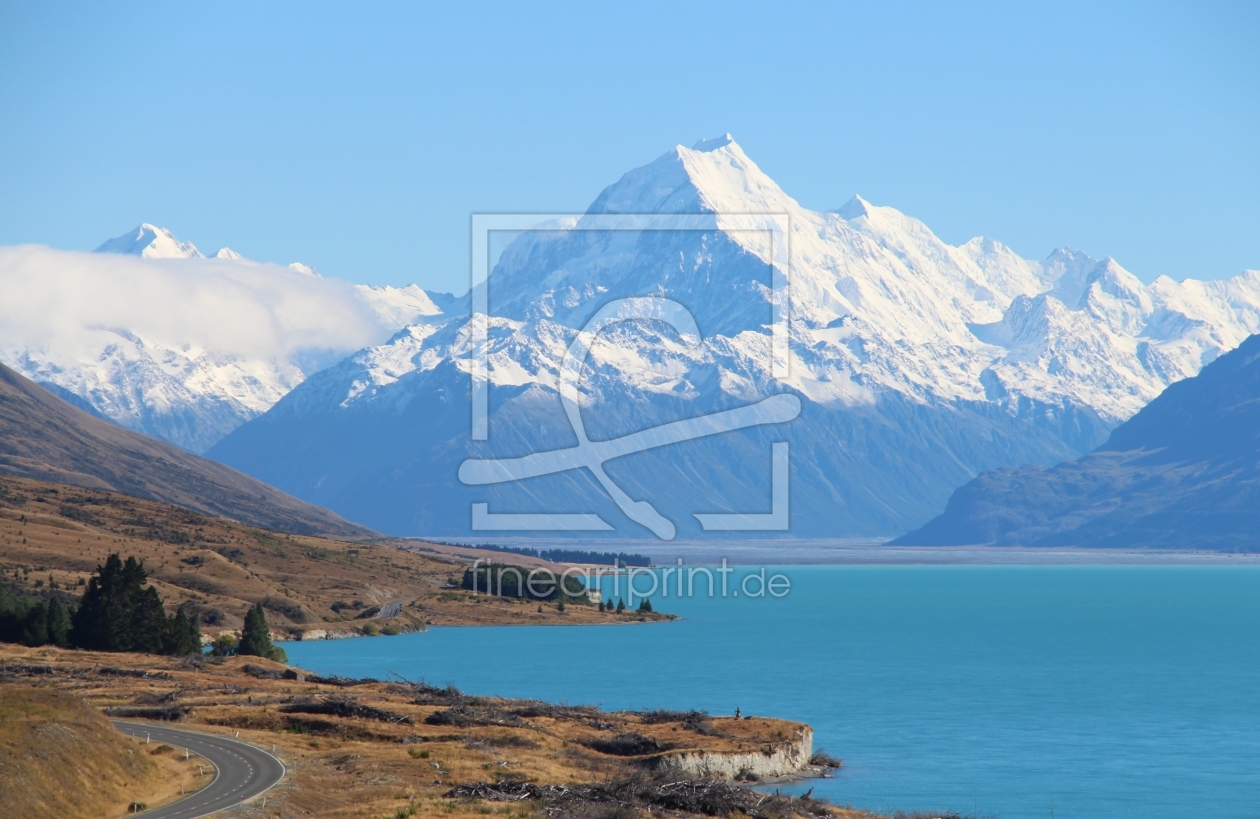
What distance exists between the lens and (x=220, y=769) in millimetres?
57344

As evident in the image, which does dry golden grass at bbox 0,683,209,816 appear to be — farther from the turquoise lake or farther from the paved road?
the turquoise lake

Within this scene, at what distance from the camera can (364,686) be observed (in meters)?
89.9

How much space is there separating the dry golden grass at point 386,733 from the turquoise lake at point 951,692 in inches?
462

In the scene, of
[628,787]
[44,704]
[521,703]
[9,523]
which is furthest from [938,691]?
[9,523]

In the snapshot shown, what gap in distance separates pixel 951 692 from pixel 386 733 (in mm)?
64791

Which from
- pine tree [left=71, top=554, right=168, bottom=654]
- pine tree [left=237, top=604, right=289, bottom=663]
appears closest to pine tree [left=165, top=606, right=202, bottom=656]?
pine tree [left=71, top=554, right=168, bottom=654]

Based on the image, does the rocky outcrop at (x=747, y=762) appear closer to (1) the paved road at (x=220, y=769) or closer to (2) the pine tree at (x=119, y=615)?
(1) the paved road at (x=220, y=769)

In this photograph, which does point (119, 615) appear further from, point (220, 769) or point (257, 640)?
point (220, 769)

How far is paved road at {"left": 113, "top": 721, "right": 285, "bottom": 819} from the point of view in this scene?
49812mm

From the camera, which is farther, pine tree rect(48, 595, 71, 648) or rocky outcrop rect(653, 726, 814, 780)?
pine tree rect(48, 595, 71, 648)

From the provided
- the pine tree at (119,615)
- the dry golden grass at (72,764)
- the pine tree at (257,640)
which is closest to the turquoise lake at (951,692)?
the pine tree at (257,640)

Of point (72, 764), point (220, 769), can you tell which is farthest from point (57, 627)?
Result: point (72, 764)

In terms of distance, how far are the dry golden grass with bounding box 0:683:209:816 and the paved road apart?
1.09 metres

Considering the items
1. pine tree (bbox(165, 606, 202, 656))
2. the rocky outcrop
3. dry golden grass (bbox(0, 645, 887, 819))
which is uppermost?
pine tree (bbox(165, 606, 202, 656))
